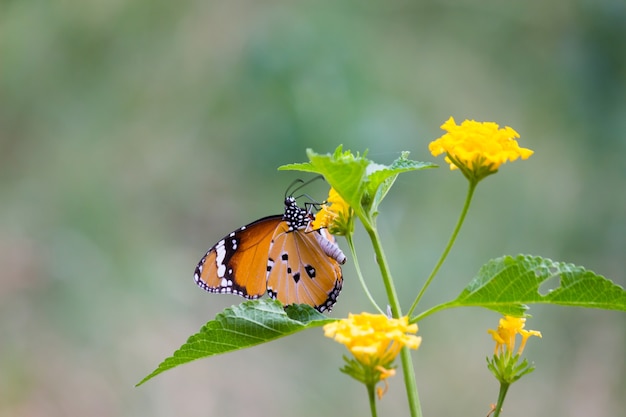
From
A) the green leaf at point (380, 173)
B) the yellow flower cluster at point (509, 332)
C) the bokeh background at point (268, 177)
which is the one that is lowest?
the yellow flower cluster at point (509, 332)

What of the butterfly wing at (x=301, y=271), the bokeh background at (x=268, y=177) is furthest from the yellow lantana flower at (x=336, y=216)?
the bokeh background at (x=268, y=177)

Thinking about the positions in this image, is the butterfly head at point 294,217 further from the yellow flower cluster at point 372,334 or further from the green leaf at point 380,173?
the yellow flower cluster at point 372,334

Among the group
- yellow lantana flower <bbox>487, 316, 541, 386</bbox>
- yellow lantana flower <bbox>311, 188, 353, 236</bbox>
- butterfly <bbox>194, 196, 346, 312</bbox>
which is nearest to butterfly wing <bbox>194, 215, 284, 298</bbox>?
butterfly <bbox>194, 196, 346, 312</bbox>

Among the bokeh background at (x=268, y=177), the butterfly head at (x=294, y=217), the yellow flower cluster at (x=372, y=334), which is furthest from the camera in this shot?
the bokeh background at (x=268, y=177)

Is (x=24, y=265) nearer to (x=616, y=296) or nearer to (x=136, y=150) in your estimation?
(x=136, y=150)

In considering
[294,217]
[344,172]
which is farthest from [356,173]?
[294,217]

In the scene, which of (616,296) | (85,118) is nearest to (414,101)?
(85,118)

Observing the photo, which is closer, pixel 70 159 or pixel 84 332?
pixel 84 332
